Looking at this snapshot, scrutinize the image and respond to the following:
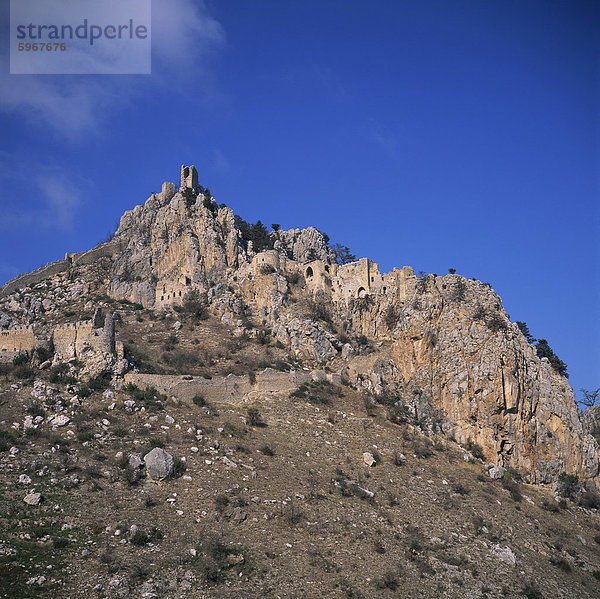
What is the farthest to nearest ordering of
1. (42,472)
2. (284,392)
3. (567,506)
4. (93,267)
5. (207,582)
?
(93,267) → (284,392) → (567,506) → (42,472) → (207,582)

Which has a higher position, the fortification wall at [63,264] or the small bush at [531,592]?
the fortification wall at [63,264]

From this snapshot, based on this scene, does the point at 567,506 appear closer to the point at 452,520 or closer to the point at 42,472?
the point at 452,520

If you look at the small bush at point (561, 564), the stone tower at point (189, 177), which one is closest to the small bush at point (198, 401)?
the small bush at point (561, 564)

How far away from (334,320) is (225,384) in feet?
64.9

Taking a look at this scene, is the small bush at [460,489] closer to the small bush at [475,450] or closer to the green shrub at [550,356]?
the small bush at [475,450]

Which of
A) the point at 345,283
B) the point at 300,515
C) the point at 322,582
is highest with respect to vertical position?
the point at 345,283

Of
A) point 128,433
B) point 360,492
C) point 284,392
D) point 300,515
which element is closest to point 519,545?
point 360,492

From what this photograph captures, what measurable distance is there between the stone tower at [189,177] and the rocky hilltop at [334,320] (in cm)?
19

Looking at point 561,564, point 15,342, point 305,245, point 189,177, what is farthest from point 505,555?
point 189,177

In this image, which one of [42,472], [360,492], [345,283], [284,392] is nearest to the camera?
[42,472]

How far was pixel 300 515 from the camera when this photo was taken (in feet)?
104

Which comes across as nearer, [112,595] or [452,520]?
[112,595]

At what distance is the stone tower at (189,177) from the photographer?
260 feet

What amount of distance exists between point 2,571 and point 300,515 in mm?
13713
